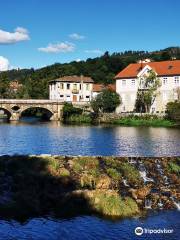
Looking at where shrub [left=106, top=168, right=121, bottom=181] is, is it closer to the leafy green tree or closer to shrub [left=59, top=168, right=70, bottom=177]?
shrub [left=59, top=168, right=70, bottom=177]

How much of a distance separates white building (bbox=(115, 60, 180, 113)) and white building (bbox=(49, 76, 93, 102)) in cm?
1714

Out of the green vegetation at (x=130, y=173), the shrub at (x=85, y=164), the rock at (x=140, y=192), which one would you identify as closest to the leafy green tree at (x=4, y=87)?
the shrub at (x=85, y=164)

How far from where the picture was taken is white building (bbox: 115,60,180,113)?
8231 centimetres

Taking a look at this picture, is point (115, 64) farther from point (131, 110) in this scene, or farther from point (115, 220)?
point (115, 220)

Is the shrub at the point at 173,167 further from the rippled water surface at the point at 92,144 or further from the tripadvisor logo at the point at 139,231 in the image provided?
the rippled water surface at the point at 92,144

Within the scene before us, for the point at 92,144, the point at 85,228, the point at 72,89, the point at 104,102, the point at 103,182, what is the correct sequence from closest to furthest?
the point at 85,228
the point at 103,182
the point at 92,144
the point at 104,102
the point at 72,89

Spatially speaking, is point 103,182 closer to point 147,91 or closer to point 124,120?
point 124,120

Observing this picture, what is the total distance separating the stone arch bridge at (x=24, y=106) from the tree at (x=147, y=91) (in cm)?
1515

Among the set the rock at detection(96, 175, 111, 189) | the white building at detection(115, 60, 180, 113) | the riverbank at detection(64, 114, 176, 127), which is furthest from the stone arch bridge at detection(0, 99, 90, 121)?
the rock at detection(96, 175, 111, 189)

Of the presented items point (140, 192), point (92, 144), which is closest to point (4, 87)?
point (92, 144)

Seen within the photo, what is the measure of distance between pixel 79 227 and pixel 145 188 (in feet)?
21.1

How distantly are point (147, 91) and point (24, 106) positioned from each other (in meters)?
22.9

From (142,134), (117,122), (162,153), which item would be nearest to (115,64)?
(117,122)

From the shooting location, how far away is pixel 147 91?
8344 centimetres
